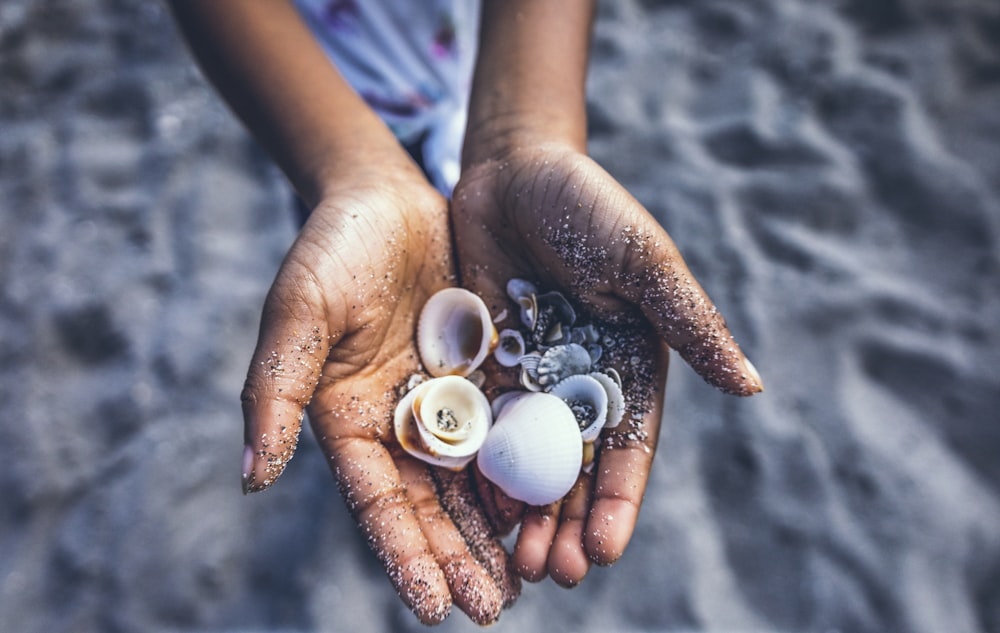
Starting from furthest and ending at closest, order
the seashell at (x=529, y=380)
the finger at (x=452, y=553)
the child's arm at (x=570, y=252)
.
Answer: the seashell at (x=529, y=380) < the child's arm at (x=570, y=252) < the finger at (x=452, y=553)

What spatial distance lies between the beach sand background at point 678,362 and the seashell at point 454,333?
2.66 feet

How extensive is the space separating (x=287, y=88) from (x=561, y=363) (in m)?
1.27

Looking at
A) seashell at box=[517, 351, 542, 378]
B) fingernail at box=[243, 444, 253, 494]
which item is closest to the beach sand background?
seashell at box=[517, 351, 542, 378]

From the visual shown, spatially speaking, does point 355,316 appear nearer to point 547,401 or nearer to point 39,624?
point 547,401

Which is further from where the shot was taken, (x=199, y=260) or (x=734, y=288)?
(x=199, y=260)

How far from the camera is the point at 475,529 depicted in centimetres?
176

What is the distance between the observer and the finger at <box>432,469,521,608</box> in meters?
1.69

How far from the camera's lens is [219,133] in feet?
10.4

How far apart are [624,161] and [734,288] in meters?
0.76

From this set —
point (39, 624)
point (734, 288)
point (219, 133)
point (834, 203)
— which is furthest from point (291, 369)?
point (834, 203)

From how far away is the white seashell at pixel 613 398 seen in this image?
180 centimetres

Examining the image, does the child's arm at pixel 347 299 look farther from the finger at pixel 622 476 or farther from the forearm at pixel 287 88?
the finger at pixel 622 476

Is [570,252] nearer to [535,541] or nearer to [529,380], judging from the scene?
[529,380]

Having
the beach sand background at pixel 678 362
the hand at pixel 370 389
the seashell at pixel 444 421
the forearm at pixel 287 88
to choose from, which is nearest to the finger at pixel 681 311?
the seashell at pixel 444 421
